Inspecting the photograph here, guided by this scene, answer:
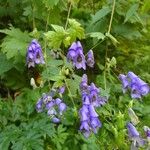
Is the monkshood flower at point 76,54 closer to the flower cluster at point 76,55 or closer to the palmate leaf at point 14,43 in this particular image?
the flower cluster at point 76,55

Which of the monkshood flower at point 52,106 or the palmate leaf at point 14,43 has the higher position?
the palmate leaf at point 14,43

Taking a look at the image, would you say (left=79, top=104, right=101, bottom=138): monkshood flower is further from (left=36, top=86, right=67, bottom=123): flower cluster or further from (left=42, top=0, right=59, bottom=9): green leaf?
(left=42, top=0, right=59, bottom=9): green leaf

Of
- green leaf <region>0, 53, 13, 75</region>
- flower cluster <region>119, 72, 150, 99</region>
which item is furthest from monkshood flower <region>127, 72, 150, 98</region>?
green leaf <region>0, 53, 13, 75</region>

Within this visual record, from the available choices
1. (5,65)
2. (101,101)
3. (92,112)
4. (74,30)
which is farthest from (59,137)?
(5,65)

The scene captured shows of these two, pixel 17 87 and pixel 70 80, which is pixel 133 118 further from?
pixel 17 87

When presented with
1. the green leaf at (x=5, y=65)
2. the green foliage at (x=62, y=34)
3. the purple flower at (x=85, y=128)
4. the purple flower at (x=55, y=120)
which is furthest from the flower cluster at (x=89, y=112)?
the green leaf at (x=5, y=65)

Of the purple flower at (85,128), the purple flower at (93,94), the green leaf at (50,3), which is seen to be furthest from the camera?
the green leaf at (50,3)

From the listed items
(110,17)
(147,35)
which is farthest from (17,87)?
(147,35)
